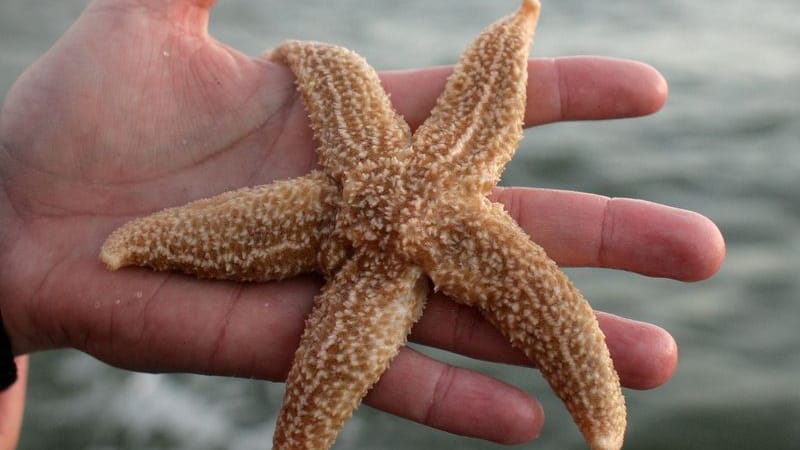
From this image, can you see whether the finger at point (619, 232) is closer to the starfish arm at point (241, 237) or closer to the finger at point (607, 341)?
the finger at point (607, 341)

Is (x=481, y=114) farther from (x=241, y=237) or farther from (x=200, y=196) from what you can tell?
(x=200, y=196)

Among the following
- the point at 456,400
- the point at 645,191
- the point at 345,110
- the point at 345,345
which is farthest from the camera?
the point at 645,191

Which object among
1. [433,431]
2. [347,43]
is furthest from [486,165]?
[347,43]

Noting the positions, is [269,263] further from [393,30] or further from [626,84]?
[393,30]

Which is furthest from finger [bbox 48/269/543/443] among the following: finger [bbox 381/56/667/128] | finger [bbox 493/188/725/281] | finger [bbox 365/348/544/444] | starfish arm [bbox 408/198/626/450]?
finger [bbox 381/56/667/128]

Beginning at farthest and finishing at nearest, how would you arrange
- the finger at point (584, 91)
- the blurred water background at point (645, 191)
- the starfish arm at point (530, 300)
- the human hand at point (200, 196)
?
the blurred water background at point (645, 191)
the finger at point (584, 91)
the human hand at point (200, 196)
the starfish arm at point (530, 300)

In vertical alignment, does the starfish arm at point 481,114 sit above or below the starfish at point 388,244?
above

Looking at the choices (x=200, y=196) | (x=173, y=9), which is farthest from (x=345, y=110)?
(x=173, y=9)

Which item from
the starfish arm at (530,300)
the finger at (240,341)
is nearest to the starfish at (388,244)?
the starfish arm at (530,300)
